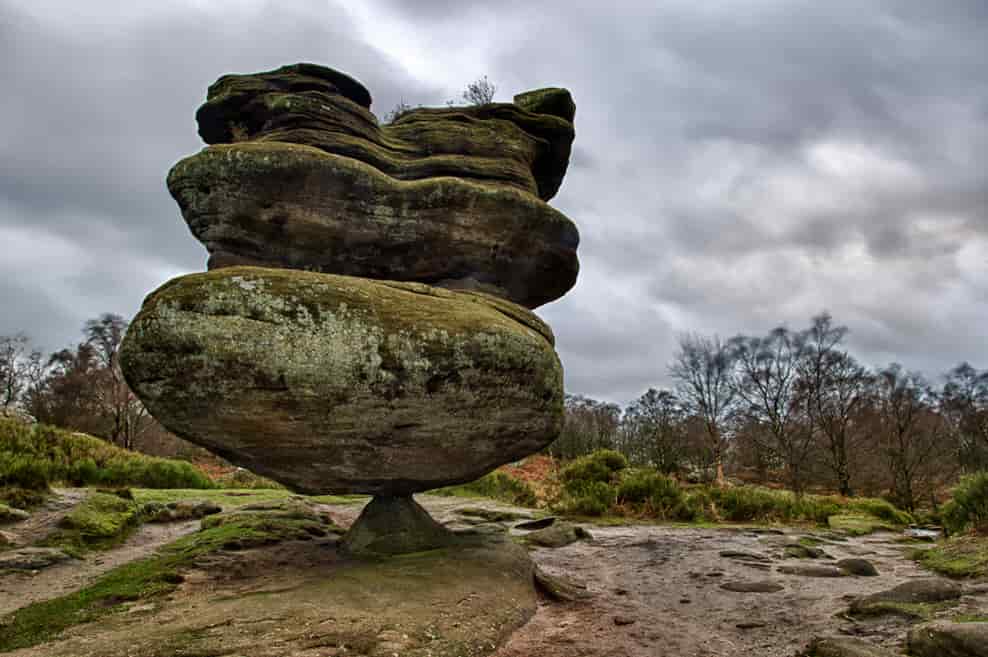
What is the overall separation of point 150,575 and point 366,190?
6752mm

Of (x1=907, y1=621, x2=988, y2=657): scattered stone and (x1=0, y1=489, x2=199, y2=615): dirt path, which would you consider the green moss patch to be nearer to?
(x1=907, y1=621, x2=988, y2=657): scattered stone

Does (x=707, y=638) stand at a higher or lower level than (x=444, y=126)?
lower

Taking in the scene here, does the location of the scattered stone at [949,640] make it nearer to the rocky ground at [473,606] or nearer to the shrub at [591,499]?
the rocky ground at [473,606]

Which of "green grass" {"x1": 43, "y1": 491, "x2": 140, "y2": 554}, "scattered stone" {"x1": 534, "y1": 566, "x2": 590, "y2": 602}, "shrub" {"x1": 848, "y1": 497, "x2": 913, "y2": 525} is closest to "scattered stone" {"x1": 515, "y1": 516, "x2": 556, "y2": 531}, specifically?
"scattered stone" {"x1": 534, "y1": 566, "x2": 590, "y2": 602}

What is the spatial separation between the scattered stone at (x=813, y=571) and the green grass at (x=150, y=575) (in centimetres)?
878

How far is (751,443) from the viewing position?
41.8m

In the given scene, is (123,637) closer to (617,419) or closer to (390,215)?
(390,215)

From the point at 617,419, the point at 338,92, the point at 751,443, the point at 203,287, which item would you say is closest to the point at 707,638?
the point at 203,287

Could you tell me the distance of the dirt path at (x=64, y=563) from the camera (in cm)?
761

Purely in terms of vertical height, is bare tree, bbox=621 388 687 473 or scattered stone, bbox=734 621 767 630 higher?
bare tree, bbox=621 388 687 473

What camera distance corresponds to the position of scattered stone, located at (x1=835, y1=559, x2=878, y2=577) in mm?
9809

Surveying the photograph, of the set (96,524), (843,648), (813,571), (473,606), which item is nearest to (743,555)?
(813,571)

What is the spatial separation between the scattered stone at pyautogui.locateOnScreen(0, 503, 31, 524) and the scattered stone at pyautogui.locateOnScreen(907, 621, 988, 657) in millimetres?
14038

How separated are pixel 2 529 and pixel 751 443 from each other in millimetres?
42414
